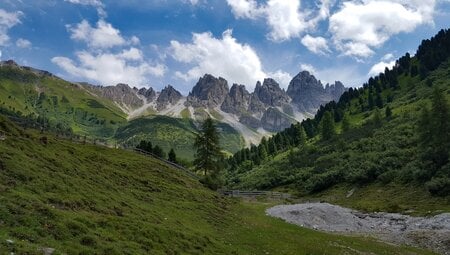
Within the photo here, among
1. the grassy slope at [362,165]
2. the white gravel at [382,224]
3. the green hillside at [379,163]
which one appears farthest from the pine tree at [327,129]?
the white gravel at [382,224]

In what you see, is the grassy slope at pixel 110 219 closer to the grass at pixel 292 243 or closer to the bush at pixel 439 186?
the grass at pixel 292 243

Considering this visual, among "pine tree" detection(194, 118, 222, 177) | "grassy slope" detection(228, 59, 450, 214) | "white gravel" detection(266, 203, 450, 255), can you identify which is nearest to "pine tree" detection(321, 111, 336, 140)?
"grassy slope" detection(228, 59, 450, 214)

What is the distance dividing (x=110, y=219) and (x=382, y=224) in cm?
4024

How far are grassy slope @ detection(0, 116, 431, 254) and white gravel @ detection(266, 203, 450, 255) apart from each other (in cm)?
446

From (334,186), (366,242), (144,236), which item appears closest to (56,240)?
(144,236)

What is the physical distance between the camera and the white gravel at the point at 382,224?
133 feet

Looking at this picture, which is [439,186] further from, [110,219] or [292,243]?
[110,219]

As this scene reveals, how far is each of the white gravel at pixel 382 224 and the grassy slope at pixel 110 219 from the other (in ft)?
14.6

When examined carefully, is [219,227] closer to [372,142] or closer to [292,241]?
[292,241]

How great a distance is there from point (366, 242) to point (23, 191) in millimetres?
31890

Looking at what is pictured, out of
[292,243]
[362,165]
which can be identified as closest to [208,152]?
[362,165]

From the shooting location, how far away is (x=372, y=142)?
117m

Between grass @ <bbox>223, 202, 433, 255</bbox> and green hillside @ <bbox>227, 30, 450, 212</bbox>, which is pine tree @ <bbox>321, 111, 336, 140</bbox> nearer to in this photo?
green hillside @ <bbox>227, 30, 450, 212</bbox>

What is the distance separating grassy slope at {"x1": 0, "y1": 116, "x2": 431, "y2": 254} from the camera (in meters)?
21.1
